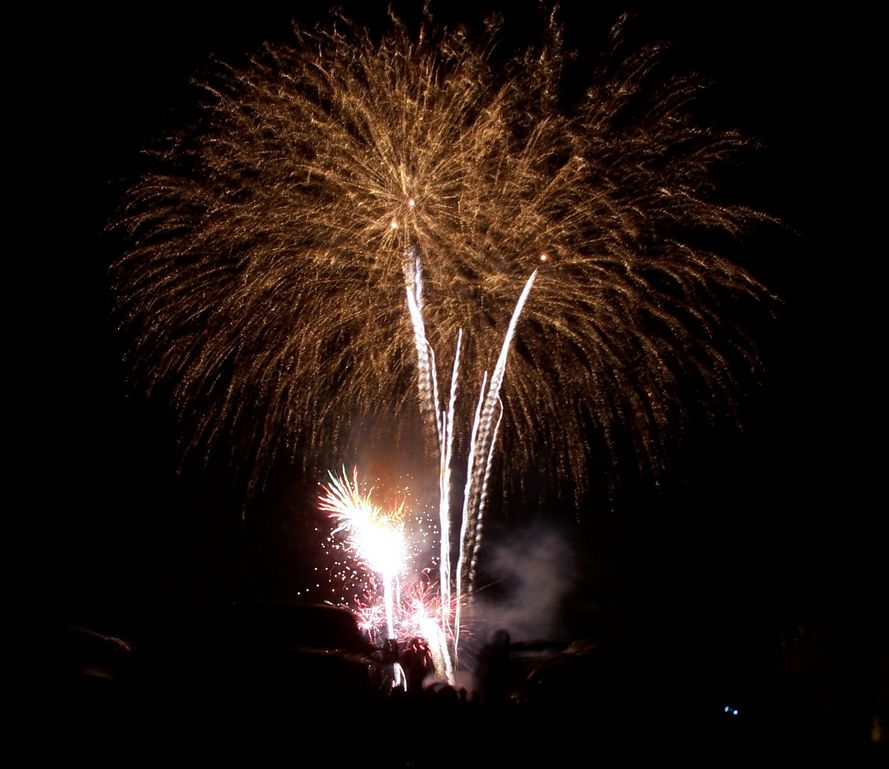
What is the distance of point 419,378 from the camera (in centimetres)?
1001

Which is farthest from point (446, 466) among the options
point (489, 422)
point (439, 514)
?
point (439, 514)

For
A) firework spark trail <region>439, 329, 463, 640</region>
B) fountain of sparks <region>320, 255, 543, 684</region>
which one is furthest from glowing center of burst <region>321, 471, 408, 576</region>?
firework spark trail <region>439, 329, 463, 640</region>

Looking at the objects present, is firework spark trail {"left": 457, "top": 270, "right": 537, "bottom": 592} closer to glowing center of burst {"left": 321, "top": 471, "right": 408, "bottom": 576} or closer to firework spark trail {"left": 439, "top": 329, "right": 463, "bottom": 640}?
firework spark trail {"left": 439, "top": 329, "right": 463, "bottom": 640}

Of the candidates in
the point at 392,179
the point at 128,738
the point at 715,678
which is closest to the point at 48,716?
the point at 128,738

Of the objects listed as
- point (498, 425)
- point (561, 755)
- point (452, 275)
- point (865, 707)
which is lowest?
point (561, 755)

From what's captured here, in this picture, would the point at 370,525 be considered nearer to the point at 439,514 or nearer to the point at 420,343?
the point at 439,514

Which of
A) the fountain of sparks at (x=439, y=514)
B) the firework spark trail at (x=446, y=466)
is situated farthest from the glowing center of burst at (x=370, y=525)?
the firework spark trail at (x=446, y=466)

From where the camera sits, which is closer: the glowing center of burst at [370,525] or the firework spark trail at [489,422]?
the firework spark trail at [489,422]

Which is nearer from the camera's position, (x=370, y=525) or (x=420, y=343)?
(x=420, y=343)

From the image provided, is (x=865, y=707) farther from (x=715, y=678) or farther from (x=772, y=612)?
(x=715, y=678)

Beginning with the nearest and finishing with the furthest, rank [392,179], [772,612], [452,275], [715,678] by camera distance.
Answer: [715,678] < [392,179] < [452,275] < [772,612]

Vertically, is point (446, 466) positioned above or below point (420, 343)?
below

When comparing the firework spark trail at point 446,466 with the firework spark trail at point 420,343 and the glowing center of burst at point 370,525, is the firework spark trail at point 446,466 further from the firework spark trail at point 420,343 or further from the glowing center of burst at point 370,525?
the glowing center of burst at point 370,525

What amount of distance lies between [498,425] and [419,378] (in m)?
1.18
